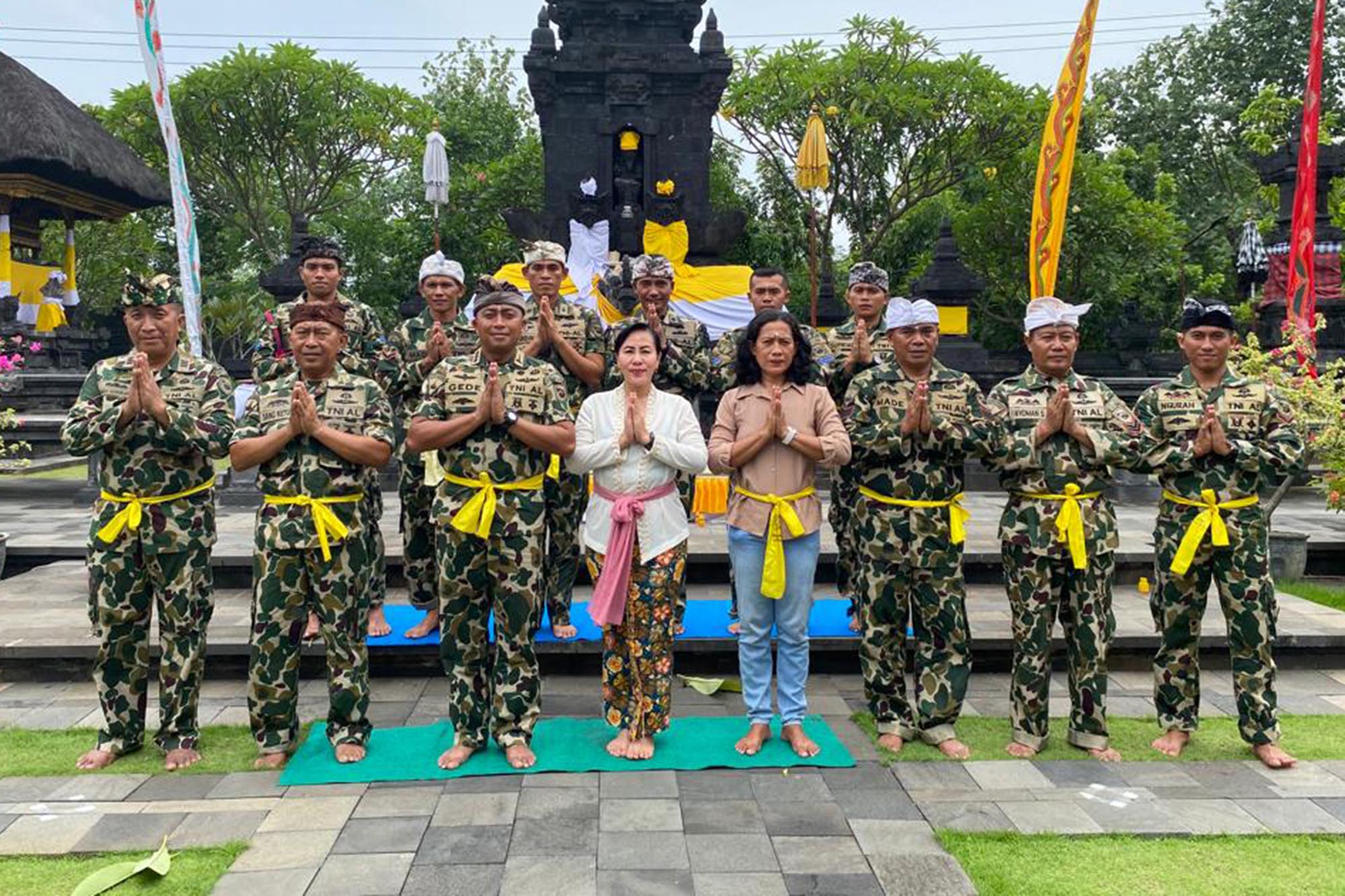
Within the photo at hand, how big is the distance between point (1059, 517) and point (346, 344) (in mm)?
3658

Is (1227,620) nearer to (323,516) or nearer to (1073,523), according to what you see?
(1073,523)

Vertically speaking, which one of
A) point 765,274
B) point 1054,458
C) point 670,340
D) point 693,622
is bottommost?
point 693,622

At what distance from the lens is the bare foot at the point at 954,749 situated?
4.20 m

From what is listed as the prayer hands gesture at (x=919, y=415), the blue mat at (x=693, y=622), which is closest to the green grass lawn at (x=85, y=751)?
the blue mat at (x=693, y=622)

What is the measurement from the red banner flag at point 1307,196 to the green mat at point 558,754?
7732 mm

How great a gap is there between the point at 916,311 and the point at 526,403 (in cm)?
180

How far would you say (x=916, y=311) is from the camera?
13.6 feet

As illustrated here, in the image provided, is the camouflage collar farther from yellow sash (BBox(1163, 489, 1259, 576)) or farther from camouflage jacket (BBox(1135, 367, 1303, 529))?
yellow sash (BBox(1163, 489, 1259, 576))

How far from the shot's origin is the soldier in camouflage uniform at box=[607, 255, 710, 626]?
5.08m

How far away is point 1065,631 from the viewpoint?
4.23 metres

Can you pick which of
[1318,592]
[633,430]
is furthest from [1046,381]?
[1318,592]

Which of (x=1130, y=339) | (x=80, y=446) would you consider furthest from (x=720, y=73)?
(x=80, y=446)

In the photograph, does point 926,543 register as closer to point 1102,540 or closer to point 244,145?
point 1102,540

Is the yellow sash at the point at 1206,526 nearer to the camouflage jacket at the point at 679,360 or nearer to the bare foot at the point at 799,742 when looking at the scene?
the bare foot at the point at 799,742
